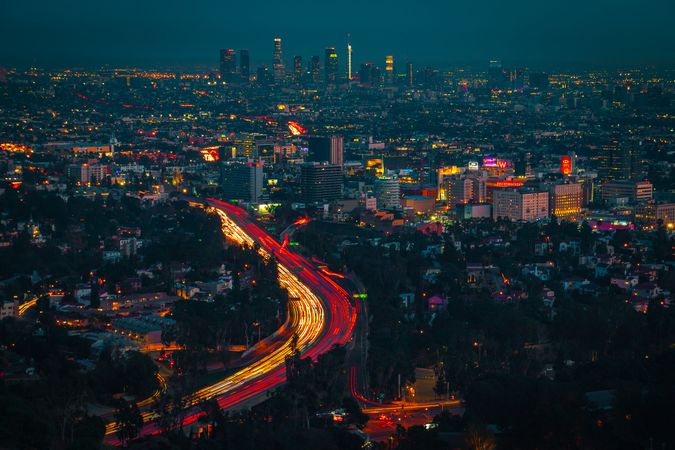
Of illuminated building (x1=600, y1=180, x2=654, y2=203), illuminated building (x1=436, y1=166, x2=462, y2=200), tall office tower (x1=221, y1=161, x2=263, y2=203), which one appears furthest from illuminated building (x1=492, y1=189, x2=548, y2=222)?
tall office tower (x1=221, y1=161, x2=263, y2=203)

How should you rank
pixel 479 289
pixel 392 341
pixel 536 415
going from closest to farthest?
pixel 536 415, pixel 392 341, pixel 479 289

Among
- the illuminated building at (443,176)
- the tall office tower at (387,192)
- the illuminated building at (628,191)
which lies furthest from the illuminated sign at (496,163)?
the tall office tower at (387,192)

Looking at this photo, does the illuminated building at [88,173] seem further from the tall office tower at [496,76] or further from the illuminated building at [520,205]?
the tall office tower at [496,76]

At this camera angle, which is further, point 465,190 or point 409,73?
point 409,73

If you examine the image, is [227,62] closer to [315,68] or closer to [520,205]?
[315,68]

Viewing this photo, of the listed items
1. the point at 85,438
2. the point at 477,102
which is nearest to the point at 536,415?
the point at 85,438

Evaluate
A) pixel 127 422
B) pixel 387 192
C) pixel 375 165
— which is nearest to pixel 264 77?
pixel 375 165

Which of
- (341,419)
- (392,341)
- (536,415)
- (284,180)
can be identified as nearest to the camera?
(536,415)

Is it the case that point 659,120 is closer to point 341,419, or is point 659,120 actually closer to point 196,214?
point 196,214
